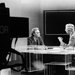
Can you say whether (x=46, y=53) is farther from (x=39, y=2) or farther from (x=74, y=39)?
(x=39, y=2)

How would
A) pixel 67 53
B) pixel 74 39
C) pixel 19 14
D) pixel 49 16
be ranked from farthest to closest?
1. pixel 49 16
2. pixel 19 14
3. pixel 74 39
4. pixel 67 53

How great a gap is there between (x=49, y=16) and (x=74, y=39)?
3257 mm

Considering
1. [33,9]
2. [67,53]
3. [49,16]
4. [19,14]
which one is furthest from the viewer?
[49,16]

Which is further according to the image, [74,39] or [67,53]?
[74,39]

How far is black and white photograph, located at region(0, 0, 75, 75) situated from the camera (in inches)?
76.5

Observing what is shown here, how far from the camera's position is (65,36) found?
718cm

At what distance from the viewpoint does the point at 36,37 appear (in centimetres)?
522

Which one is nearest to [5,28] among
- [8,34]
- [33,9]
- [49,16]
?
[8,34]

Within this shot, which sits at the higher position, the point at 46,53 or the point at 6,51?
the point at 6,51

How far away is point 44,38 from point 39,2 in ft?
3.85

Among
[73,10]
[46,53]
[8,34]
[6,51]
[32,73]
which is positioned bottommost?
[32,73]

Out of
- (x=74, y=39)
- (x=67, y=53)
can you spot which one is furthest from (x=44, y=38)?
(x=67, y=53)

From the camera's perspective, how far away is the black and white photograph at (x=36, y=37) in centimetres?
194

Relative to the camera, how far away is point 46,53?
3.97 metres
